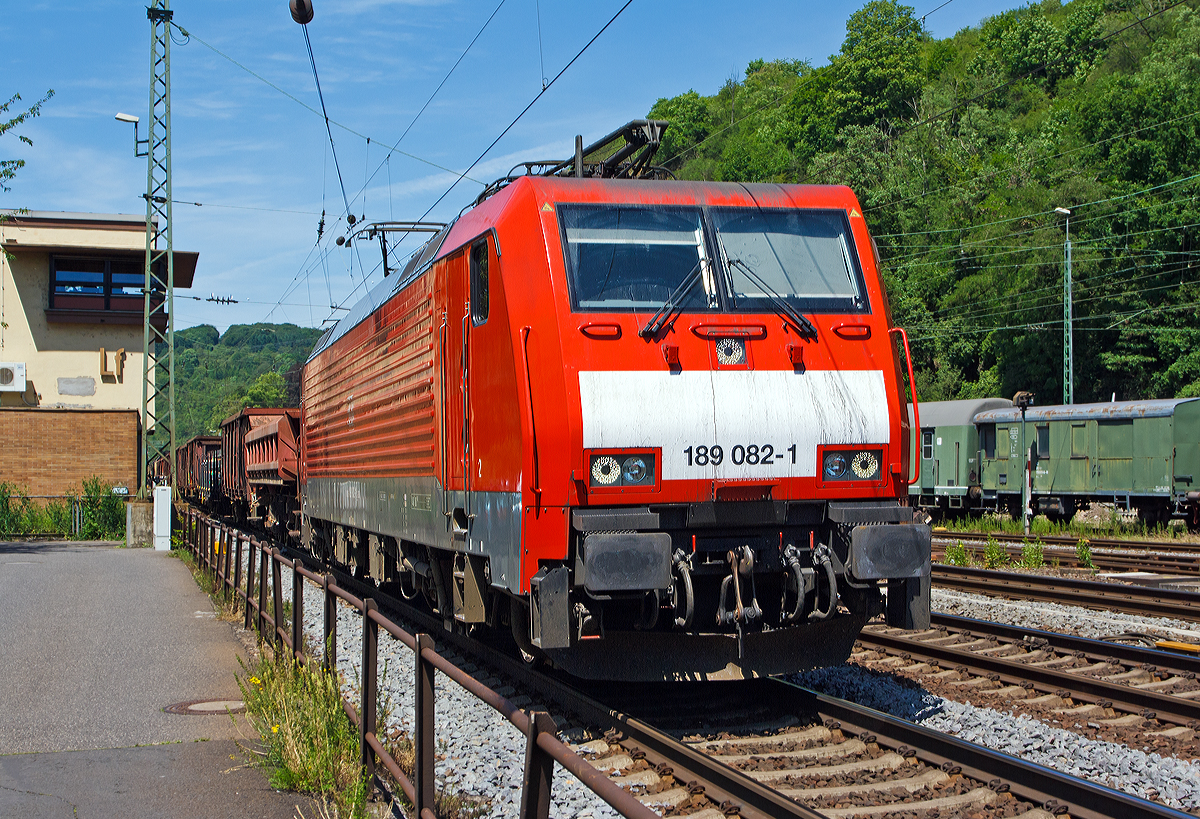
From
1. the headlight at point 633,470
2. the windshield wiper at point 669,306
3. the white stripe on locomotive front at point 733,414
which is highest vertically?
the windshield wiper at point 669,306

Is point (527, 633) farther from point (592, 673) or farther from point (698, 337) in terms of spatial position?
point (698, 337)

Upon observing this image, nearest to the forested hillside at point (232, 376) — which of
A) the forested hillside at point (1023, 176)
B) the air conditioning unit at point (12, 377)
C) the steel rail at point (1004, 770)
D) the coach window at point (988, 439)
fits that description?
the forested hillside at point (1023, 176)

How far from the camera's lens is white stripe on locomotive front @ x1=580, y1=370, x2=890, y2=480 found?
258 inches

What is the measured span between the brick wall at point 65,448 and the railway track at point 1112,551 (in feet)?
77.3

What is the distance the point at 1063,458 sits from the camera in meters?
27.2

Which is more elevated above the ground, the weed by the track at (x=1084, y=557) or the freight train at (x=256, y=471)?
the freight train at (x=256, y=471)

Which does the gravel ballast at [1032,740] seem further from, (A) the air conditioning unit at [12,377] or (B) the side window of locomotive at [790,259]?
(A) the air conditioning unit at [12,377]

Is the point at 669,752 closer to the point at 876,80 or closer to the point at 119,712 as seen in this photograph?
the point at 119,712

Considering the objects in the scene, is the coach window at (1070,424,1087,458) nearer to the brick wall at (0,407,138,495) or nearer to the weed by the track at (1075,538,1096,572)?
the weed by the track at (1075,538,1096,572)

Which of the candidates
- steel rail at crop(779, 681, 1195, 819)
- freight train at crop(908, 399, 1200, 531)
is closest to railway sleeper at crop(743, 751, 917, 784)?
steel rail at crop(779, 681, 1195, 819)

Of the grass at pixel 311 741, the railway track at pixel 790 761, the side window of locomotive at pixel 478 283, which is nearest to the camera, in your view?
the railway track at pixel 790 761

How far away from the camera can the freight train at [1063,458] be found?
80.4 ft

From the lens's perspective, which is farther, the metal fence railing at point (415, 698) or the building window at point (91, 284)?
the building window at point (91, 284)

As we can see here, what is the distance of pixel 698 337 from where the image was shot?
6.89 metres
